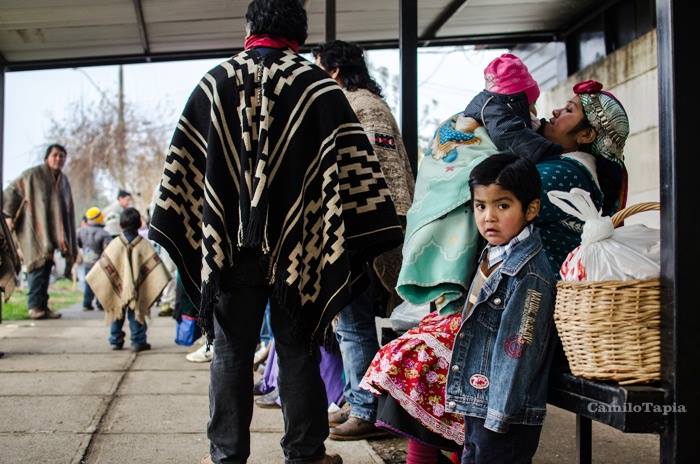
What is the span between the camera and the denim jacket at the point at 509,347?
8.48 ft

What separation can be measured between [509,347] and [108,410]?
9.62 feet

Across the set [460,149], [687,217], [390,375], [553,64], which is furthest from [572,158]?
[553,64]

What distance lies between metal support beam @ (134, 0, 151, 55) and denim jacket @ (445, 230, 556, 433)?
4.99 meters

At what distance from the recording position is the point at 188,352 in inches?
290

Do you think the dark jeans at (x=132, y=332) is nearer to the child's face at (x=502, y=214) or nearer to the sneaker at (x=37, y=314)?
the sneaker at (x=37, y=314)

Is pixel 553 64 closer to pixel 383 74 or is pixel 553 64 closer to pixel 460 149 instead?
pixel 460 149

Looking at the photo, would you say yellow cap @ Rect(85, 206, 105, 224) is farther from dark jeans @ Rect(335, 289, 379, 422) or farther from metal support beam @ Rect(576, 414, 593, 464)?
metal support beam @ Rect(576, 414, 593, 464)

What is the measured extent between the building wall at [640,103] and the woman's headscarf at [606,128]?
2929 mm

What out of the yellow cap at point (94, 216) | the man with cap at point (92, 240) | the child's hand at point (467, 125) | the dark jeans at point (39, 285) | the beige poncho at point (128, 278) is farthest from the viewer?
the yellow cap at point (94, 216)

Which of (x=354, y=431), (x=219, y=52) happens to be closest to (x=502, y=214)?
(x=354, y=431)

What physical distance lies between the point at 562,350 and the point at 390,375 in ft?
2.09

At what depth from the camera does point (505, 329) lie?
264 cm

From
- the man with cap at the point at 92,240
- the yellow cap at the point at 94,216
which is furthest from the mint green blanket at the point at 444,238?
the yellow cap at the point at 94,216

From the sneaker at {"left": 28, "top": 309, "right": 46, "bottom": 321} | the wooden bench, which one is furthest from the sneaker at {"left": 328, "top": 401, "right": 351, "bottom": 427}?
the sneaker at {"left": 28, "top": 309, "right": 46, "bottom": 321}
